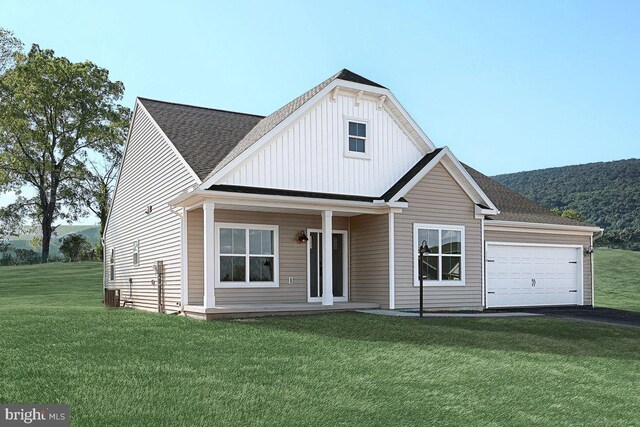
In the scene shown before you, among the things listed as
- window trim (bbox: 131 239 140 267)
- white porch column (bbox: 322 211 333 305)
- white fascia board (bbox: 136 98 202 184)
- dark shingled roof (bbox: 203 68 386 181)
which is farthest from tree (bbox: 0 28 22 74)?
white porch column (bbox: 322 211 333 305)

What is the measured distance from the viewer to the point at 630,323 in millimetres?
15781

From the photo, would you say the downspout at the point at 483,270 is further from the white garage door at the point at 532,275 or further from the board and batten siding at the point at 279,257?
the board and batten siding at the point at 279,257

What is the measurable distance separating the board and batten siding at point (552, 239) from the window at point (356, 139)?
452 cm

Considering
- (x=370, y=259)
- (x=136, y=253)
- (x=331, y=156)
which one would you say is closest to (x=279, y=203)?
(x=331, y=156)

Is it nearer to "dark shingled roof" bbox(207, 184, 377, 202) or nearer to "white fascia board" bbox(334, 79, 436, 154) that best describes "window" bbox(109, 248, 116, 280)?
"dark shingled roof" bbox(207, 184, 377, 202)

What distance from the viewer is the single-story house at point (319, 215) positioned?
1545 cm

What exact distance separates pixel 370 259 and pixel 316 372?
29.5ft

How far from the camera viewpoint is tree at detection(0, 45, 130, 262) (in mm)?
39062

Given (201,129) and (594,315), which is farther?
(201,129)

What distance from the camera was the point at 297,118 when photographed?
16094mm

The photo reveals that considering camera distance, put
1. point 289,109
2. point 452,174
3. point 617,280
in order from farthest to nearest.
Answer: point 617,280
point 452,174
point 289,109

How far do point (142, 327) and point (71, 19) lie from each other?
1634cm

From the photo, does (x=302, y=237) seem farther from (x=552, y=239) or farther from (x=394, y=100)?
(x=552, y=239)

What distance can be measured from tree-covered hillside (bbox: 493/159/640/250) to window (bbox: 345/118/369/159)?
41.9 metres
